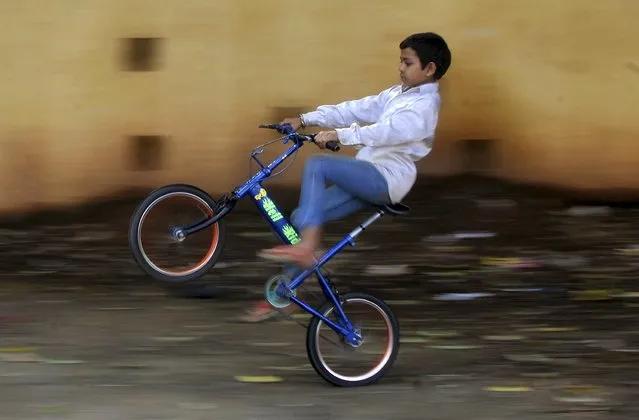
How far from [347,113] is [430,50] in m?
0.58

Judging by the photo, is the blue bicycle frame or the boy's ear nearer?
the blue bicycle frame

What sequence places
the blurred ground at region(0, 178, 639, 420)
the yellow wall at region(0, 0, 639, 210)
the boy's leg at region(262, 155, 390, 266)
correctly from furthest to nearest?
the yellow wall at region(0, 0, 639, 210), the boy's leg at region(262, 155, 390, 266), the blurred ground at region(0, 178, 639, 420)

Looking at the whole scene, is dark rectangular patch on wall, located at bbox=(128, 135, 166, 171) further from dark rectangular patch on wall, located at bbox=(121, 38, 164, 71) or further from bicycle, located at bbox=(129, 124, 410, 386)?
bicycle, located at bbox=(129, 124, 410, 386)

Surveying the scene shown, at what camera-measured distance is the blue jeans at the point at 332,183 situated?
5046 mm

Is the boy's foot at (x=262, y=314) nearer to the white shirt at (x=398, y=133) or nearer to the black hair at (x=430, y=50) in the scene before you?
the white shirt at (x=398, y=133)

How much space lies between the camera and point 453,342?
18.2ft

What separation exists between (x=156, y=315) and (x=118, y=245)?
1130 millimetres

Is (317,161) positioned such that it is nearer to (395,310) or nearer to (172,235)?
(172,235)

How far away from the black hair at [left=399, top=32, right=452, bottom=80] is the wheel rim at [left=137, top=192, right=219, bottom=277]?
54.2 inches

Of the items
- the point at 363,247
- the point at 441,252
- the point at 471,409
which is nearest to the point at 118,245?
the point at 363,247

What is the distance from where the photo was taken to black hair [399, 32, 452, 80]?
5.18 meters

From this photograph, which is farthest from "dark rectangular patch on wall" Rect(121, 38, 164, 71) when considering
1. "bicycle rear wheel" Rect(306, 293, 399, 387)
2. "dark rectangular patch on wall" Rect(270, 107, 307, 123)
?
"bicycle rear wheel" Rect(306, 293, 399, 387)

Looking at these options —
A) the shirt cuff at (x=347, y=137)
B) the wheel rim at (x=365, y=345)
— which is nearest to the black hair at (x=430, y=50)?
the shirt cuff at (x=347, y=137)

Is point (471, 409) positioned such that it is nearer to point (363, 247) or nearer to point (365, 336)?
point (365, 336)
